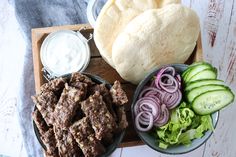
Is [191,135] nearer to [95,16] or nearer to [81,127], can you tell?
[81,127]

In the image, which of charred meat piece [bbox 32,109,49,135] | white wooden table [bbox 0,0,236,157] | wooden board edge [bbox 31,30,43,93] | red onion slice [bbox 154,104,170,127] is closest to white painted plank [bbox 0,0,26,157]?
white wooden table [bbox 0,0,236,157]

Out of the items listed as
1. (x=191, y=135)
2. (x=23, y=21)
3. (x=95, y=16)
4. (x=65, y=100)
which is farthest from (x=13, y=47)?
(x=191, y=135)

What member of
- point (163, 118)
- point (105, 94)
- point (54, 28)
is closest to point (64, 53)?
point (54, 28)

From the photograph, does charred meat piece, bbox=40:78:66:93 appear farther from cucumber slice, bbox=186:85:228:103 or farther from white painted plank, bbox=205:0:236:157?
white painted plank, bbox=205:0:236:157

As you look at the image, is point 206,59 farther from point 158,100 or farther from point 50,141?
point 50,141

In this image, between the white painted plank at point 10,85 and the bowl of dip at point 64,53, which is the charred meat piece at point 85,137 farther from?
the white painted plank at point 10,85

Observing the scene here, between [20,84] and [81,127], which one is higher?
[81,127]

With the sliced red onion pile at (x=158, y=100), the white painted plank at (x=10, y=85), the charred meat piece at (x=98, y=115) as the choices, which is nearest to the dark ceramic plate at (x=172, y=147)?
the sliced red onion pile at (x=158, y=100)
